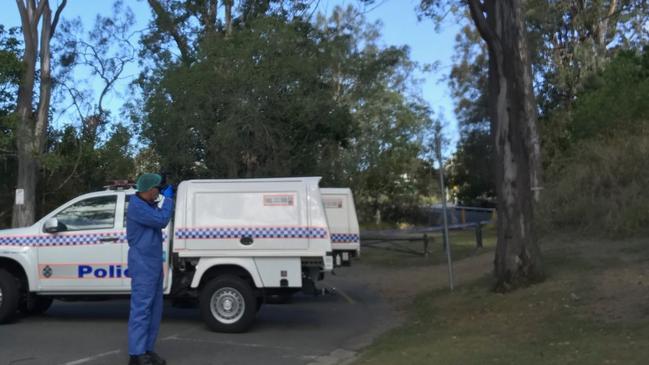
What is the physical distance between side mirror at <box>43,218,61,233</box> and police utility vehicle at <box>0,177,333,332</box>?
0.02m

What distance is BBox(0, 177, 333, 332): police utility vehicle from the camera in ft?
30.1

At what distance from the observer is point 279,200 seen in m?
9.34

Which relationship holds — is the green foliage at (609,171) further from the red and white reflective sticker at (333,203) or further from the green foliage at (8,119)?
the green foliage at (8,119)

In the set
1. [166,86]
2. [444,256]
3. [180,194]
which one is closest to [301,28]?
[166,86]

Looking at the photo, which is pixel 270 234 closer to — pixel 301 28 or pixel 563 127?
pixel 301 28

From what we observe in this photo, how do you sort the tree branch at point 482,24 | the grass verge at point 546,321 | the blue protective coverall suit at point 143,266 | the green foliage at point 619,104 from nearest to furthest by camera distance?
the blue protective coverall suit at point 143,266, the grass verge at point 546,321, the tree branch at point 482,24, the green foliage at point 619,104

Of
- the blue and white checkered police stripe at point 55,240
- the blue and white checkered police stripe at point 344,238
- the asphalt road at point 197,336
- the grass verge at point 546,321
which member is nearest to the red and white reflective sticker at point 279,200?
the asphalt road at point 197,336

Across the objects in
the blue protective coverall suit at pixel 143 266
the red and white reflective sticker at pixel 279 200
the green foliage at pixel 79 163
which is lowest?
the blue protective coverall suit at pixel 143 266

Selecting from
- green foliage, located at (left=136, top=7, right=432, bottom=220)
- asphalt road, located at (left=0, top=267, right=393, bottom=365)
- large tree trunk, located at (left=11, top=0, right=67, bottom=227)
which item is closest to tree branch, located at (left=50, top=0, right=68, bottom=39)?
large tree trunk, located at (left=11, top=0, right=67, bottom=227)

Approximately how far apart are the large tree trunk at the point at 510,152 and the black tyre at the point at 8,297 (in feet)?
23.8

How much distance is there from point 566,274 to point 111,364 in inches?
284

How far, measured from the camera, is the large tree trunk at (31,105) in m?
20.5

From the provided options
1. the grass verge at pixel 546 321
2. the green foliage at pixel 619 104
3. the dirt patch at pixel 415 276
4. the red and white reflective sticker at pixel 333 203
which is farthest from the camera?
the green foliage at pixel 619 104

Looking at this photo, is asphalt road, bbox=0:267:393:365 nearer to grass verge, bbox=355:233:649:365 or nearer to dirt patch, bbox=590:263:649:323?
grass verge, bbox=355:233:649:365
